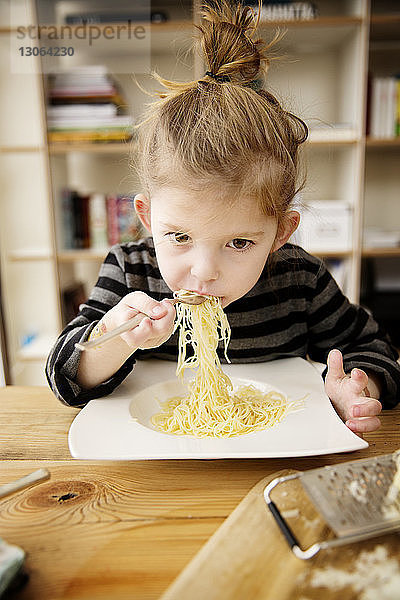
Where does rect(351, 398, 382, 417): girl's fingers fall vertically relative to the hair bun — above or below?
below

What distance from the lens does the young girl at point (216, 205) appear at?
82 cm

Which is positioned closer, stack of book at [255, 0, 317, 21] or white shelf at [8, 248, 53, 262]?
stack of book at [255, 0, 317, 21]

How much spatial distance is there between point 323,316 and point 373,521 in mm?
725

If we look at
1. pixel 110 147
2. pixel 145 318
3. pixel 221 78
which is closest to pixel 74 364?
pixel 145 318

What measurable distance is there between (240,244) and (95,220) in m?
2.08

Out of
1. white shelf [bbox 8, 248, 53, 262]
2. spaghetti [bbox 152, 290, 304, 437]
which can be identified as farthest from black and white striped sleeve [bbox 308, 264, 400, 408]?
white shelf [bbox 8, 248, 53, 262]

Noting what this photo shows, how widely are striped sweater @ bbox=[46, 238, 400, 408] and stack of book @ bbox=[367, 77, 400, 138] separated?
1.71 m

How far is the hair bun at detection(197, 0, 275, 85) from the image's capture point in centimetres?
90

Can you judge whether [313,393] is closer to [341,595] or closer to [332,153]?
[341,595]

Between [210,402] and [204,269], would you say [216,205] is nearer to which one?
[204,269]

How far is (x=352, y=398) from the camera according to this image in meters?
0.84

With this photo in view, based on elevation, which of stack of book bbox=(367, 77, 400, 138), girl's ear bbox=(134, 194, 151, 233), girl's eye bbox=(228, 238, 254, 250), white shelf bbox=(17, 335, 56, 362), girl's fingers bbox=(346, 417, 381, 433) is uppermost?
stack of book bbox=(367, 77, 400, 138)

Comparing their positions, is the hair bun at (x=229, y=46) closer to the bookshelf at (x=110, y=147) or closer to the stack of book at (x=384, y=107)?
the bookshelf at (x=110, y=147)

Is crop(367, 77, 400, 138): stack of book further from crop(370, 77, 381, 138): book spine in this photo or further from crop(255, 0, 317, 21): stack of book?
crop(255, 0, 317, 21): stack of book
